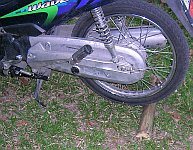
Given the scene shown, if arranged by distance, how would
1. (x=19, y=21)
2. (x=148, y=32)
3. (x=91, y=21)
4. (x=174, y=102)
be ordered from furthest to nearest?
1. (x=174, y=102)
2. (x=148, y=32)
3. (x=91, y=21)
4. (x=19, y=21)

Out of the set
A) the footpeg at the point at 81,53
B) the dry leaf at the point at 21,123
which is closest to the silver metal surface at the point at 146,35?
the footpeg at the point at 81,53

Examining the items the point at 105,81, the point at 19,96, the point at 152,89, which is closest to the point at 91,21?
the point at 105,81

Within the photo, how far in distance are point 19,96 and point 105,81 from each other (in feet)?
2.54

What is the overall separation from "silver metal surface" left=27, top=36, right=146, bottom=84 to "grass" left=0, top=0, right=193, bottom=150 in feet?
1.24

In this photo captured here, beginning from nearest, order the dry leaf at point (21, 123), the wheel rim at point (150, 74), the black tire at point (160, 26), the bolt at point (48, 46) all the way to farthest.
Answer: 1. the black tire at point (160, 26)
2. the bolt at point (48, 46)
3. the wheel rim at point (150, 74)
4. the dry leaf at point (21, 123)

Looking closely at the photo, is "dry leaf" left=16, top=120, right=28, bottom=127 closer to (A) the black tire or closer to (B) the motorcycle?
(B) the motorcycle

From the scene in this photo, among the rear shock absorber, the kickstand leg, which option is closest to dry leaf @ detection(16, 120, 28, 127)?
the kickstand leg

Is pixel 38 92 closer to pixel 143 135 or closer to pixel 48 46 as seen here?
pixel 48 46

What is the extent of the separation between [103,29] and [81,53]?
218 mm

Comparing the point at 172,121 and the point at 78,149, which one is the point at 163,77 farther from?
the point at 78,149

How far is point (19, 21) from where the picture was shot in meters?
2.83

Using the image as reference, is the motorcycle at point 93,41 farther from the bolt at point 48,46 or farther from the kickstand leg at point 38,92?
the kickstand leg at point 38,92

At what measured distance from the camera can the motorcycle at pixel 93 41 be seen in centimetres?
278

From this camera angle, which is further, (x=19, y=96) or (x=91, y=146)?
(x=19, y=96)
